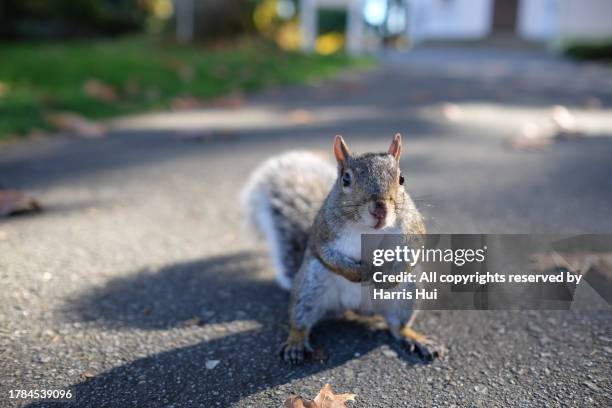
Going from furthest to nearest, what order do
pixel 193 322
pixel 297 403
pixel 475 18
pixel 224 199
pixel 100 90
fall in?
pixel 475 18
pixel 100 90
pixel 224 199
pixel 193 322
pixel 297 403

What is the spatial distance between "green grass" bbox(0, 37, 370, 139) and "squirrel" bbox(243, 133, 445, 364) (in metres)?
3.26

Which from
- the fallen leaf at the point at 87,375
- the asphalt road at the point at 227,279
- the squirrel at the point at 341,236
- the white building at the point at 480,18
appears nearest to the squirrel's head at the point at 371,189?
the squirrel at the point at 341,236

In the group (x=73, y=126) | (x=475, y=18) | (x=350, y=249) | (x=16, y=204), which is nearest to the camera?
(x=350, y=249)

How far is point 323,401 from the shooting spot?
157cm

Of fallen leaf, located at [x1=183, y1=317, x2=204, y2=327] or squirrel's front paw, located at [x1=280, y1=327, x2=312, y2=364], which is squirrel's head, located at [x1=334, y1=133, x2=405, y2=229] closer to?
squirrel's front paw, located at [x1=280, y1=327, x2=312, y2=364]

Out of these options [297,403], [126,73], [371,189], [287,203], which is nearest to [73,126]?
[126,73]

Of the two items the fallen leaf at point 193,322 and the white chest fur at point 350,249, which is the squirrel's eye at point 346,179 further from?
the fallen leaf at point 193,322

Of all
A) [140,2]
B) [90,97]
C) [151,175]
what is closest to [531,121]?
[151,175]

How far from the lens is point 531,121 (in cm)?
537

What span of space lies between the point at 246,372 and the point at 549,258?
1.43 metres

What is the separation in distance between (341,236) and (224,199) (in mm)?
1804

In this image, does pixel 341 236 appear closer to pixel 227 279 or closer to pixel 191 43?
pixel 227 279

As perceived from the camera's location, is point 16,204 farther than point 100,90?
No

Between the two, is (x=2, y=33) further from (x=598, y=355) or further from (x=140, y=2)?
(x=598, y=355)
